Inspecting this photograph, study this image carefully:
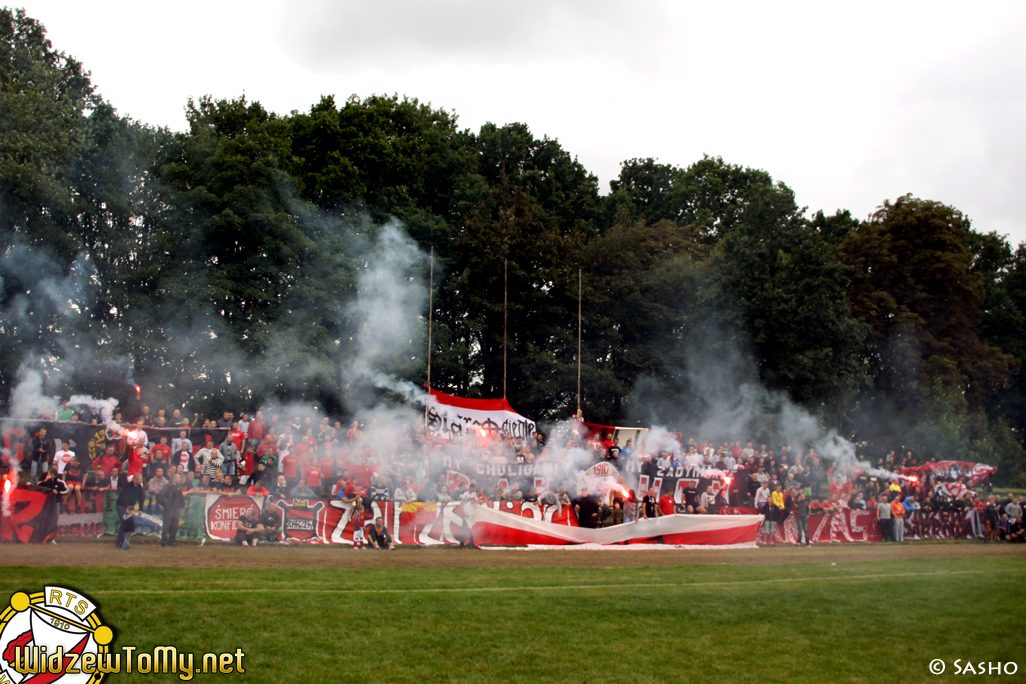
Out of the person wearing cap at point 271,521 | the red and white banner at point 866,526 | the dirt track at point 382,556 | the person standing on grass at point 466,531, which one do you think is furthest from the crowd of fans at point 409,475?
the dirt track at point 382,556

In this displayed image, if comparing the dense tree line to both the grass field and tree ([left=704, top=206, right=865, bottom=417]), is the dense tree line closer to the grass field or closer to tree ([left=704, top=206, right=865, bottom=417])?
tree ([left=704, top=206, right=865, bottom=417])

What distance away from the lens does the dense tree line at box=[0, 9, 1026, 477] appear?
26.8m

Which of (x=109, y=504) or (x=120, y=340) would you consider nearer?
(x=109, y=504)

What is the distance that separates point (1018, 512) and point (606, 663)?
23199 millimetres

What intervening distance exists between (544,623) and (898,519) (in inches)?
732

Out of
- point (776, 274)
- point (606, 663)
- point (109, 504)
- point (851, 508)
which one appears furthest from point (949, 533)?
point (109, 504)

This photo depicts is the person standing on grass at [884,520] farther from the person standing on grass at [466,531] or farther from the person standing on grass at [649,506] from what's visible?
the person standing on grass at [466,531]

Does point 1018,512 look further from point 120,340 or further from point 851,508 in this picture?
point 120,340

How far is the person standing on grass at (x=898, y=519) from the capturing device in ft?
82.7

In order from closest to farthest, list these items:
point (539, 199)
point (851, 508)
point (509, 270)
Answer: point (851, 508)
point (509, 270)
point (539, 199)

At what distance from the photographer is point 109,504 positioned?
679 inches

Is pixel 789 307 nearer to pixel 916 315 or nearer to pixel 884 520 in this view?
pixel 916 315

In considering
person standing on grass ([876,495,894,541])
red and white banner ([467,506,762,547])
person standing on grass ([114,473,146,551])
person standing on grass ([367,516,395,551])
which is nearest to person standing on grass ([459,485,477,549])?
red and white banner ([467,506,762,547])

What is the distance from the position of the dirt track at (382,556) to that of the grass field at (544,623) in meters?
0.91
